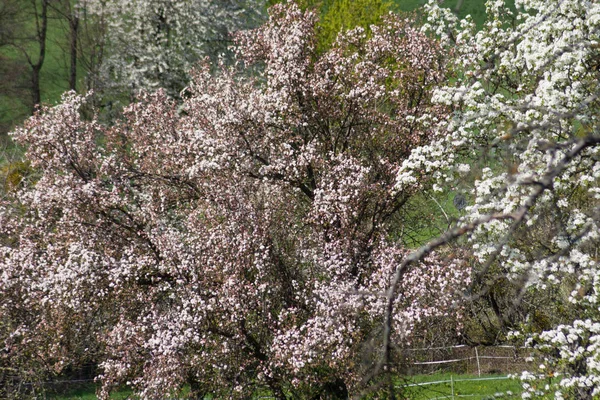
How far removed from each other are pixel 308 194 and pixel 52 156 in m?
5.45

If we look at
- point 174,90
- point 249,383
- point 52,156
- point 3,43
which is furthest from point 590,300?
point 3,43

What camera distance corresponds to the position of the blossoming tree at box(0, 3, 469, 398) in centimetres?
1038

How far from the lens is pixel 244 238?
10.7 m

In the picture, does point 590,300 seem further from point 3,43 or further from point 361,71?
point 3,43

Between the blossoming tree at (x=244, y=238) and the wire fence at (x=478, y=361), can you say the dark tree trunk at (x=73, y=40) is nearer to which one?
the blossoming tree at (x=244, y=238)

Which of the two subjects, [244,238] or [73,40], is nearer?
[244,238]

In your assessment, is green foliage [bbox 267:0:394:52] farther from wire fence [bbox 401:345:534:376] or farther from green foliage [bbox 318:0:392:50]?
wire fence [bbox 401:345:534:376]

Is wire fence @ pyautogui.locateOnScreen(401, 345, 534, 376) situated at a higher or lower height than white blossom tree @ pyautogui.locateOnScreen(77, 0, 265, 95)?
lower

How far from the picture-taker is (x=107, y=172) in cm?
Answer: 1312

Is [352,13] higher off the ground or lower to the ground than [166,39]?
higher

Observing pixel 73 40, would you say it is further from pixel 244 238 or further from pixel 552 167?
pixel 552 167

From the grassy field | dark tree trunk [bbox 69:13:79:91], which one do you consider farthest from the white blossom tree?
the grassy field

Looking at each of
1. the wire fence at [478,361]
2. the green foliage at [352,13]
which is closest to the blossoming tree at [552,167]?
the wire fence at [478,361]

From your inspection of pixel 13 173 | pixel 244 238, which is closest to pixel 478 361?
pixel 244 238
